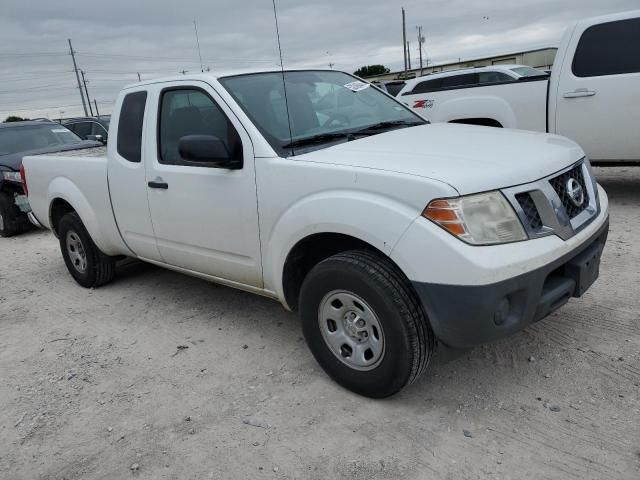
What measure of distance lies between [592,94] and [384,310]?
486 centimetres

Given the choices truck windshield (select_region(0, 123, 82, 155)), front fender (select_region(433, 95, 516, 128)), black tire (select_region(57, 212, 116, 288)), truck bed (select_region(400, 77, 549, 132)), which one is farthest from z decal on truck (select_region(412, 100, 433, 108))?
truck windshield (select_region(0, 123, 82, 155))

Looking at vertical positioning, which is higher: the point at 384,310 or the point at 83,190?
the point at 83,190

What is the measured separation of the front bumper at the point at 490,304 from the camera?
95.7 inches

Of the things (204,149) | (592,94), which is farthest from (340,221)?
(592,94)

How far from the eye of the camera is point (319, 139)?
337 cm

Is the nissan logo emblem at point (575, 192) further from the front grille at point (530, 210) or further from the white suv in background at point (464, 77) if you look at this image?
the white suv in background at point (464, 77)

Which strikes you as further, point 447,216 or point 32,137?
point 32,137

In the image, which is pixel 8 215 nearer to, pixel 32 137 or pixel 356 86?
pixel 32 137

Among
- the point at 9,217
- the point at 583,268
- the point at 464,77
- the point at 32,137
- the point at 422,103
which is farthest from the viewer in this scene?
the point at 464,77

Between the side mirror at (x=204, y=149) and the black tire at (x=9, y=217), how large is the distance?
6.39 metres

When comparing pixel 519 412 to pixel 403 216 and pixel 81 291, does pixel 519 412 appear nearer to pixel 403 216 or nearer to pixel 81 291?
pixel 403 216

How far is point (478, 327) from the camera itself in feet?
8.18

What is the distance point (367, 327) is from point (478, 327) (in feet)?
1.98

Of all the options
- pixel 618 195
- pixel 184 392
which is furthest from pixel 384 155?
pixel 618 195
